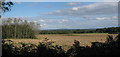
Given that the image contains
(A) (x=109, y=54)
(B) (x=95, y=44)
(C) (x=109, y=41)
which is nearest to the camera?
(A) (x=109, y=54)

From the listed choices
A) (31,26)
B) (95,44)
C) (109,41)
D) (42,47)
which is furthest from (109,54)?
(31,26)

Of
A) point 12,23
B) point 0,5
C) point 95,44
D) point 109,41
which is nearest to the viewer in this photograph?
point 95,44

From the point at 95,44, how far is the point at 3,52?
1996mm

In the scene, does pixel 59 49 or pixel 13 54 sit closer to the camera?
pixel 59 49

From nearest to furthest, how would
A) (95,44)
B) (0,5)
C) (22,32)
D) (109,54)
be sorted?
(109,54)
(95,44)
(0,5)
(22,32)

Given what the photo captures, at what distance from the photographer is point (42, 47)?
242 centimetres

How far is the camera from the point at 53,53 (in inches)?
93.7

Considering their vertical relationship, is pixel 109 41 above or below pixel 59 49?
above

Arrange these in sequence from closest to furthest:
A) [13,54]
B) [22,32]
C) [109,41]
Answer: [109,41] < [13,54] < [22,32]

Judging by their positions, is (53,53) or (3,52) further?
(3,52)

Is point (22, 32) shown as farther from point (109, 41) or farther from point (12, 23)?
point (109, 41)

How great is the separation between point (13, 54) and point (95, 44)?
1.79 m

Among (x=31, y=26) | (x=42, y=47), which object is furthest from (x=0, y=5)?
(x=31, y=26)

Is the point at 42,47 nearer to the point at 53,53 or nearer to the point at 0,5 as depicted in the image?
the point at 53,53
